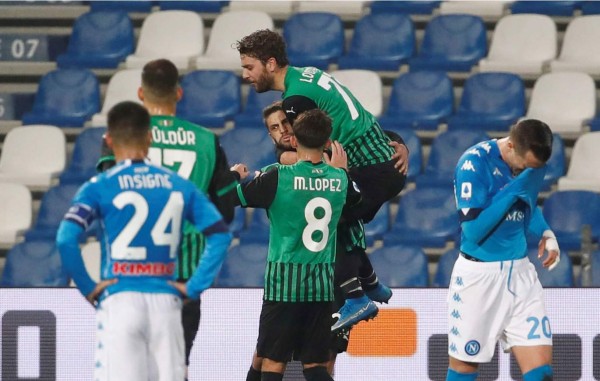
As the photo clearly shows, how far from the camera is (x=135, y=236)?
5500 mm

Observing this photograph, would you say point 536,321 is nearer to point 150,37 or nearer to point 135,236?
point 135,236

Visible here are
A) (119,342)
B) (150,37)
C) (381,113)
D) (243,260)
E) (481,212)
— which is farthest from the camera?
(150,37)

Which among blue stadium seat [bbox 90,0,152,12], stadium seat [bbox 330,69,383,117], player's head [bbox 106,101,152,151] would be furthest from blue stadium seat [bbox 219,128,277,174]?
player's head [bbox 106,101,152,151]

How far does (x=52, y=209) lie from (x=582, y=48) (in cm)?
491

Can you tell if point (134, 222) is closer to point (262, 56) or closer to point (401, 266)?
point (262, 56)

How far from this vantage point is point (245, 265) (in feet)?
34.4

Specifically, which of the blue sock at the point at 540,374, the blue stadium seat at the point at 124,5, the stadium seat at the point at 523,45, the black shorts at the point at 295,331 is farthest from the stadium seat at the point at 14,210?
the blue sock at the point at 540,374

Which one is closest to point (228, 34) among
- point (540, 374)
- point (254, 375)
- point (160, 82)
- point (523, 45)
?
point (523, 45)

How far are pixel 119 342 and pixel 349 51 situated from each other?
737 cm

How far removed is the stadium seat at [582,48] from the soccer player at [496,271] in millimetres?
5305

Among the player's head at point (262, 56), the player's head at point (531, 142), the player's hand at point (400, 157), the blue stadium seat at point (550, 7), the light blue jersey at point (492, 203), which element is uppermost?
the blue stadium seat at point (550, 7)

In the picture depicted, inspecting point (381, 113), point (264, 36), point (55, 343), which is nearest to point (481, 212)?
point (264, 36)

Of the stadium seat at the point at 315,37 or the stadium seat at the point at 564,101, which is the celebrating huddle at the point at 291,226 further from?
the stadium seat at the point at 315,37

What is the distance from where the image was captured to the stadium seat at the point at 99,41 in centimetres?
1288
